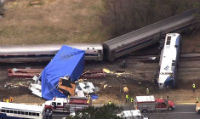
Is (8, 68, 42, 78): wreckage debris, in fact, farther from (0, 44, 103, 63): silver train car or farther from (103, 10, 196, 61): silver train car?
(103, 10, 196, 61): silver train car

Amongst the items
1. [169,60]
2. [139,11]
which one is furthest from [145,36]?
[169,60]

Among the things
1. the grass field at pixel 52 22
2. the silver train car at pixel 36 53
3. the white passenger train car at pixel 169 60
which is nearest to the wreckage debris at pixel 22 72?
the silver train car at pixel 36 53

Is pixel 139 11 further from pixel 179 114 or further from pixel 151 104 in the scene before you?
pixel 179 114

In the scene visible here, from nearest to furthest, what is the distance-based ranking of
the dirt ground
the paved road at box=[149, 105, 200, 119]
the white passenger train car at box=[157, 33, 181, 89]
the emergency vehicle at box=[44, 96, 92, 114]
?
the paved road at box=[149, 105, 200, 119] → the emergency vehicle at box=[44, 96, 92, 114] → the dirt ground → the white passenger train car at box=[157, 33, 181, 89]

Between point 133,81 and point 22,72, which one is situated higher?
point 22,72

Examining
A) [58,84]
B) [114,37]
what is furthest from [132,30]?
[58,84]

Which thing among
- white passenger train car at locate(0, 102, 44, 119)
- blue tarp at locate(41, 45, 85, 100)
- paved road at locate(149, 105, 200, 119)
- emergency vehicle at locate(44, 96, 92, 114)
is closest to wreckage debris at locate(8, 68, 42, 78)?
blue tarp at locate(41, 45, 85, 100)

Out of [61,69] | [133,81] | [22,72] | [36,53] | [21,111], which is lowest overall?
[21,111]

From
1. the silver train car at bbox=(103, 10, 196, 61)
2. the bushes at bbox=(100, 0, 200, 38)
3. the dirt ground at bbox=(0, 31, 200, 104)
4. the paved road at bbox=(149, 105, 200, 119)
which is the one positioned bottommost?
the paved road at bbox=(149, 105, 200, 119)
